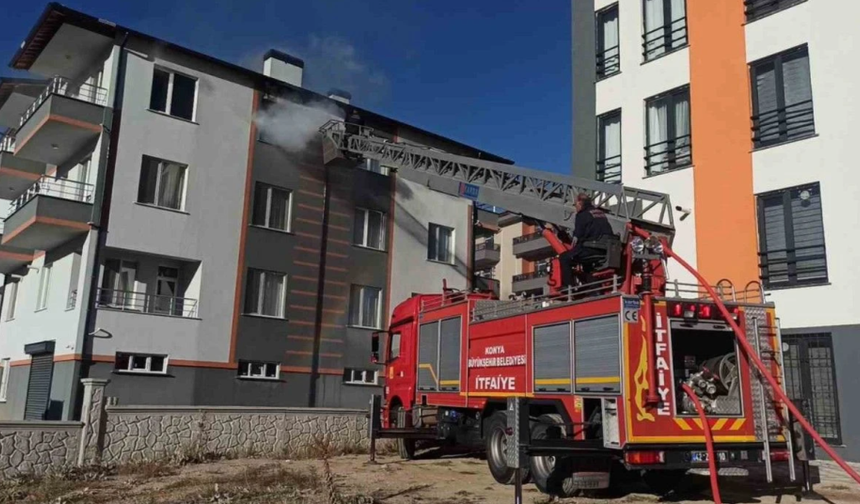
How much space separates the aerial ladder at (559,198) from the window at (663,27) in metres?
4.40

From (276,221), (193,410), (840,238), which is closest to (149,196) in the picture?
(276,221)

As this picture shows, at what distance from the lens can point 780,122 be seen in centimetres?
1564

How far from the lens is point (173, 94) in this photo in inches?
780

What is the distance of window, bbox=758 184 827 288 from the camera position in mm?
14680

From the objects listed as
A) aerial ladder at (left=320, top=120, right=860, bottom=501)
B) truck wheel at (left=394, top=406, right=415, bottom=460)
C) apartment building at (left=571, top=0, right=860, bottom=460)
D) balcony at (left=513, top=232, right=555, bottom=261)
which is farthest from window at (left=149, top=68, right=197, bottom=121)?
balcony at (left=513, top=232, right=555, bottom=261)

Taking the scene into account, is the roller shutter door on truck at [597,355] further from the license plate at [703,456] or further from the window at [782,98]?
the window at [782,98]

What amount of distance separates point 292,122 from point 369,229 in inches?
174

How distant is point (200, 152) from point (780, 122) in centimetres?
1511

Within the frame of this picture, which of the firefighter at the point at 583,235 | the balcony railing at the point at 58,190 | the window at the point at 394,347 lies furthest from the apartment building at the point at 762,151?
the balcony railing at the point at 58,190

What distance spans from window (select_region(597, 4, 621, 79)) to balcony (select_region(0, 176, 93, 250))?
14.6 metres

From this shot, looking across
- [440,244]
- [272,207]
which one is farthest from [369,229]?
[272,207]

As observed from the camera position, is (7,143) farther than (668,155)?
Yes

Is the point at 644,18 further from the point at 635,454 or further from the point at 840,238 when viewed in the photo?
the point at 635,454

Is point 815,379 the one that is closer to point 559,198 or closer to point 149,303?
point 559,198
